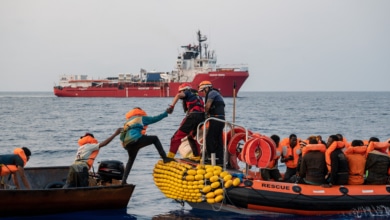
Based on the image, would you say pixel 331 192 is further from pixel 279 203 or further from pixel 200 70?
pixel 200 70

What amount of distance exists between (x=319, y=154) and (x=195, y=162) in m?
2.72

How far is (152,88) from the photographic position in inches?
3698

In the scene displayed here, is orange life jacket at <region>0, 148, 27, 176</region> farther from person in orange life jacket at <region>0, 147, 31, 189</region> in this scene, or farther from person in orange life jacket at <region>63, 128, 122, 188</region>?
person in orange life jacket at <region>63, 128, 122, 188</region>

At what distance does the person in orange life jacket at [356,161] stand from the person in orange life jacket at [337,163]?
136 millimetres

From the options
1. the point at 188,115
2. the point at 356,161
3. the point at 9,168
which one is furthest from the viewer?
the point at 188,115

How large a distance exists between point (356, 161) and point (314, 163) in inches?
32.1

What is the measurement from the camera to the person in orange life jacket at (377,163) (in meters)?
11.5

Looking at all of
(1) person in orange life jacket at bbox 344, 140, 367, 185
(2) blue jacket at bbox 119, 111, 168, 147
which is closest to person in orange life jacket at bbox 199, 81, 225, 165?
(2) blue jacket at bbox 119, 111, 168, 147

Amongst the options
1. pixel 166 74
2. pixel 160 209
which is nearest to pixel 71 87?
pixel 166 74

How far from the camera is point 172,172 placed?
12008 millimetres

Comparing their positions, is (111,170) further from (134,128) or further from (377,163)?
(377,163)

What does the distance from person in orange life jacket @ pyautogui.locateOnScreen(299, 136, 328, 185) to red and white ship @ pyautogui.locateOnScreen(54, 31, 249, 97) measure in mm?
68513

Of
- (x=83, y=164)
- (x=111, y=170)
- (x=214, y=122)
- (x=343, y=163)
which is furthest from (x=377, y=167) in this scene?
(x=83, y=164)

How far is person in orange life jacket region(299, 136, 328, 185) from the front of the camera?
1141cm
